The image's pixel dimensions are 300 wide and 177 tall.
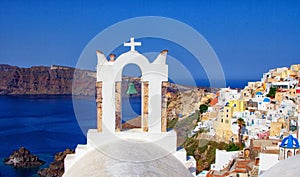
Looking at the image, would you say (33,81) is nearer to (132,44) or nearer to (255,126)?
(255,126)

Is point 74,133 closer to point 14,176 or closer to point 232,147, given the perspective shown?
point 14,176

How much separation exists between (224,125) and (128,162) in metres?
25.0

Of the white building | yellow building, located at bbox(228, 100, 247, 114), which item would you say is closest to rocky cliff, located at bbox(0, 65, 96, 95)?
yellow building, located at bbox(228, 100, 247, 114)

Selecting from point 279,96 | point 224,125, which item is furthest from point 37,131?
point 279,96

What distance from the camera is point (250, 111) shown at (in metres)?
29.2

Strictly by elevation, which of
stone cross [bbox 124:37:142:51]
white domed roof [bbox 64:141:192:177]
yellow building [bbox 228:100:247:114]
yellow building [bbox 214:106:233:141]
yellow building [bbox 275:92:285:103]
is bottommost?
yellow building [bbox 214:106:233:141]

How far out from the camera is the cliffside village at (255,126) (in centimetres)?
1624

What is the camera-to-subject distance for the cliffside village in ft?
53.3

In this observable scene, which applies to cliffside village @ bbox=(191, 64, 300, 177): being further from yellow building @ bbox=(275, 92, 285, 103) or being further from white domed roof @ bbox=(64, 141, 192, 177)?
white domed roof @ bbox=(64, 141, 192, 177)

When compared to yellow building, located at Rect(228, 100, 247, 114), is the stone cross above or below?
above

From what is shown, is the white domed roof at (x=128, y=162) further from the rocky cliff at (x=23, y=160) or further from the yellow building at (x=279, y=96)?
the rocky cliff at (x=23, y=160)

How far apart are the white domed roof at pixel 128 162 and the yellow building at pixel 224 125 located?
75.3ft

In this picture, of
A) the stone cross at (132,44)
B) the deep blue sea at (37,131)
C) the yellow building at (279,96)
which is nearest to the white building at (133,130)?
the stone cross at (132,44)

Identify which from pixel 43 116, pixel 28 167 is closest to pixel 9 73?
pixel 43 116
